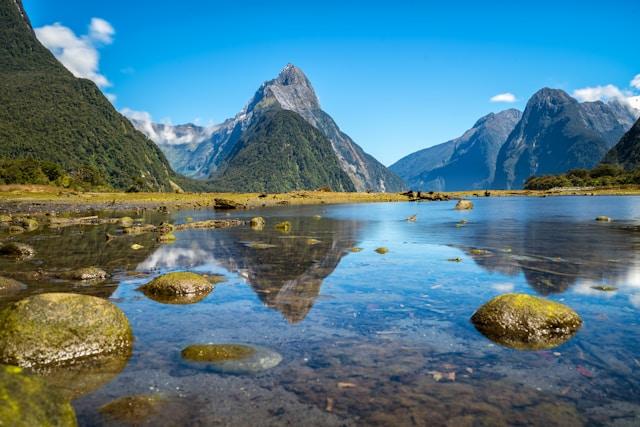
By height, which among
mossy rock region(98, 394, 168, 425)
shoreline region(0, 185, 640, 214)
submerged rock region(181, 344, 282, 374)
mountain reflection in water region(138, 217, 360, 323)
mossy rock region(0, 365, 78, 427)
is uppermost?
shoreline region(0, 185, 640, 214)

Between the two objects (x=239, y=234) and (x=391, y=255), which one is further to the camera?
(x=239, y=234)

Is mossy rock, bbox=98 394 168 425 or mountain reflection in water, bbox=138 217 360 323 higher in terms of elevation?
mountain reflection in water, bbox=138 217 360 323

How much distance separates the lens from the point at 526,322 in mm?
14320

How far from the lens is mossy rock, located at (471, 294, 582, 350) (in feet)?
45.0

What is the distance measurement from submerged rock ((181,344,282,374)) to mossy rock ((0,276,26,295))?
1085cm

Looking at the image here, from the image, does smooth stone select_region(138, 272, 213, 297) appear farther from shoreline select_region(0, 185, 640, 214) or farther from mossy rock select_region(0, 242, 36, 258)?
A: shoreline select_region(0, 185, 640, 214)

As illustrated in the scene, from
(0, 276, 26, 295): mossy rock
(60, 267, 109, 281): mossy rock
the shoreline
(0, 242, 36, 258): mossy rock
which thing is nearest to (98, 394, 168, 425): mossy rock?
(0, 276, 26, 295): mossy rock

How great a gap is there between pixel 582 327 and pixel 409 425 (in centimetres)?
892

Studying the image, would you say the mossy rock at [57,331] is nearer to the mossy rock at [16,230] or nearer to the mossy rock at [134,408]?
the mossy rock at [134,408]

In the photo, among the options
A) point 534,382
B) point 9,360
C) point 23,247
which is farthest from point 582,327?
point 23,247

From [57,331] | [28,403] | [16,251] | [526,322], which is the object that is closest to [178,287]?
[57,331]

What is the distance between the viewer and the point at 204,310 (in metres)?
17.2

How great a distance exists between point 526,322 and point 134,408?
11.4 metres

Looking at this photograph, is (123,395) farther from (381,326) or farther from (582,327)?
(582,327)
